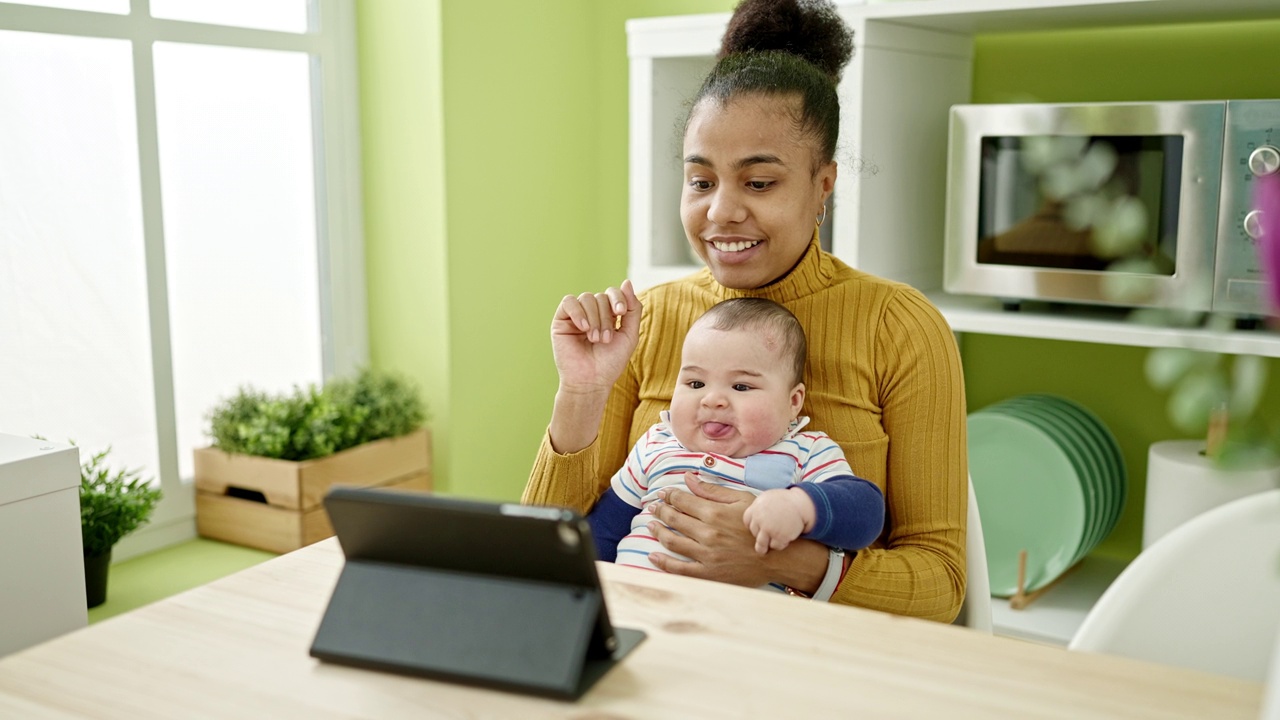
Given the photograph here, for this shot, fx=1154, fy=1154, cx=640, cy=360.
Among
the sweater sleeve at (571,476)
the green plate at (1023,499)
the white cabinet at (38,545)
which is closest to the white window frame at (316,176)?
the white cabinet at (38,545)

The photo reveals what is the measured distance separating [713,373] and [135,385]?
1.37m

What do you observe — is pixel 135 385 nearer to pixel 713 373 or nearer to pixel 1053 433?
pixel 713 373

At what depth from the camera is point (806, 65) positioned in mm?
1403

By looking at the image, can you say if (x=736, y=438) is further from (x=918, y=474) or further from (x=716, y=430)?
(x=918, y=474)

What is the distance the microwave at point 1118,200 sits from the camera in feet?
5.76

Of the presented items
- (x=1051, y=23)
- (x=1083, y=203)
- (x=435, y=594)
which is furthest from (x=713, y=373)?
(x=1051, y=23)

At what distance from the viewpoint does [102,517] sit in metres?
1.86

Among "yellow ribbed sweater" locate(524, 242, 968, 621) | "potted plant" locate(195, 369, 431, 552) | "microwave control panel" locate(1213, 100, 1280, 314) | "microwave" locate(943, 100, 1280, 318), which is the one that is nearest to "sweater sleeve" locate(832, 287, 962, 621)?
"yellow ribbed sweater" locate(524, 242, 968, 621)

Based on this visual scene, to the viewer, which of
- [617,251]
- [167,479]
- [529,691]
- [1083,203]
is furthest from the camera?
[617,251]

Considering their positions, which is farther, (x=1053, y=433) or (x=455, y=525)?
(x=1053, y=433)

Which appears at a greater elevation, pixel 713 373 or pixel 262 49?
pixel 262 49

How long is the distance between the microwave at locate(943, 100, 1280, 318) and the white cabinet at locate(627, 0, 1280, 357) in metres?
0.07

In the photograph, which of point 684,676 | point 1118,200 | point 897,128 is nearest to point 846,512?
point 684,676

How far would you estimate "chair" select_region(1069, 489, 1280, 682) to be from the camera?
967 mm
